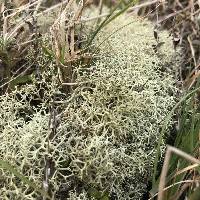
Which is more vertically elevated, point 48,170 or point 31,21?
point 31,21

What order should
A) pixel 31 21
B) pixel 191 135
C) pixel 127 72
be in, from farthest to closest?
pixel 31 21, pixel 127 72, pixel 191 135

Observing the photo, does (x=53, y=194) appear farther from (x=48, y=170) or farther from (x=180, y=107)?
(x=180, y=107)

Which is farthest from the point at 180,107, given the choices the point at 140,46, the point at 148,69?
the point at 140,46

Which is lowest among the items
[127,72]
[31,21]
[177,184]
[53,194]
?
[177,184]

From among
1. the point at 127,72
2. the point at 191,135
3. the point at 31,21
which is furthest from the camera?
the point at 31,21

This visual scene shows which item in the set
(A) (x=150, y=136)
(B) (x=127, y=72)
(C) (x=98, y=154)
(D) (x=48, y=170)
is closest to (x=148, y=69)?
(B) (x=127, y=72)

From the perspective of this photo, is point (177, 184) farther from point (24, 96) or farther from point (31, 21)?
point (31, 21)

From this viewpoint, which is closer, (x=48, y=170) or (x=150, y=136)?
(x=48, y=170)
